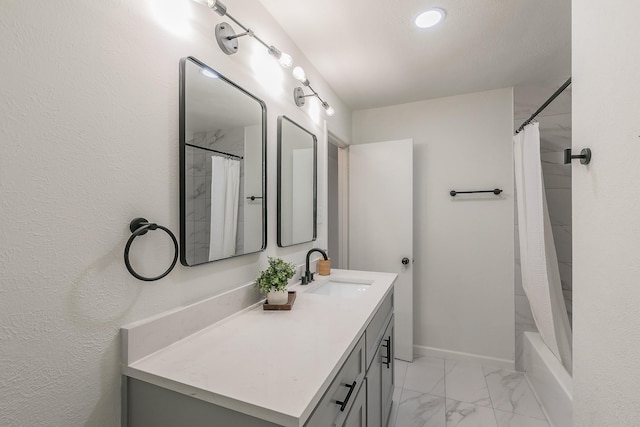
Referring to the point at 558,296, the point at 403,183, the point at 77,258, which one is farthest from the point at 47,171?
the point at 558,296

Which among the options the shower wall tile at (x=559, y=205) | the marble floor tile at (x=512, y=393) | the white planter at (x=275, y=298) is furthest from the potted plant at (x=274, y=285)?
the shower wall tile at (x=559, y=205)

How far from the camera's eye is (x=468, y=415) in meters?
1.79

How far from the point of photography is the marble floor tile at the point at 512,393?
186 cm

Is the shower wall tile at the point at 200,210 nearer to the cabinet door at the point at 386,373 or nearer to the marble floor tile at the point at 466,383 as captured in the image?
the cabinet door at the point at 386,373

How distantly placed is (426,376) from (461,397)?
319mm

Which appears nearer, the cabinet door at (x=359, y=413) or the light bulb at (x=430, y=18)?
the cabinet door at (x=359, y=413)

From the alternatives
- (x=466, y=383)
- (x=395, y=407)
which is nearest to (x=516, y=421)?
(x=466, y=383)

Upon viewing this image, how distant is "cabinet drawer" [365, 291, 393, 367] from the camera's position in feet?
4.03

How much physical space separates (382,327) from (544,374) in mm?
1265

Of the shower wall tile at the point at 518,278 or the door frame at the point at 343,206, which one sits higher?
the door frame at the point at 343,206

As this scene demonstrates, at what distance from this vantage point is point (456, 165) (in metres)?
2.54

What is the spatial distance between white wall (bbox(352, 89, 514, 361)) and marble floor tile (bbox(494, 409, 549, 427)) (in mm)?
672

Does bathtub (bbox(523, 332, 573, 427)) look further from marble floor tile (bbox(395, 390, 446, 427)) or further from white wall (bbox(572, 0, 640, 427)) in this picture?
white wall (bbox(572, 0, 640, 427))

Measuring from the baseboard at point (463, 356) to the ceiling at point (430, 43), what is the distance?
7.53ft
